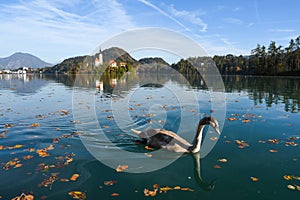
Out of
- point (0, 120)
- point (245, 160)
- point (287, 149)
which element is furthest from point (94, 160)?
point (0, 120)

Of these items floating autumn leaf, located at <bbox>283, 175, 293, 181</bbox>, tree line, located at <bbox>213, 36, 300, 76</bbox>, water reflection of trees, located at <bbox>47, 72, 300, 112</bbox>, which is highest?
tree line, located at <bbox>213, 36, 300, 76</bbox>

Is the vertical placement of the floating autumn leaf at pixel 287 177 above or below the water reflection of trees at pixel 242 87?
below

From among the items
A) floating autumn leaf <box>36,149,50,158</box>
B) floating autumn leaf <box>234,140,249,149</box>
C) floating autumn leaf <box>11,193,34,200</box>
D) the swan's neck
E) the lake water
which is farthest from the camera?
floating autumn leaf <box>234,140,249,149</box>

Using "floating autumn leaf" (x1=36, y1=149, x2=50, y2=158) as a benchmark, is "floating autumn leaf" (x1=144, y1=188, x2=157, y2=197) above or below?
below

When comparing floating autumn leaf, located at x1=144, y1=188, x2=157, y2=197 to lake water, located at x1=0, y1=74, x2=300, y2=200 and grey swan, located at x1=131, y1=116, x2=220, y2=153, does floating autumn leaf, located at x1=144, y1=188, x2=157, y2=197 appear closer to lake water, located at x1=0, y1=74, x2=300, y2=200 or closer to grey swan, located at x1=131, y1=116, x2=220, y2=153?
lake water, located at x1=0, y1=74, x2=300, y2=200

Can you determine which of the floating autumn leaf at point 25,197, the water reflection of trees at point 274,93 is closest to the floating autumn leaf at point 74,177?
the floating autumn leaf at point 25,197

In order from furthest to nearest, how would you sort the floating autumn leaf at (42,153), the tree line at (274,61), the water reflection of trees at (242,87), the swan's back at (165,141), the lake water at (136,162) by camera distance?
1. the tree line at (274,61)
2. the water reflection of trees at (242,87)
3. the swan's back at (165,141)
4. the floating autumn leaf at (42,153)
5. the lake water at (136,162)

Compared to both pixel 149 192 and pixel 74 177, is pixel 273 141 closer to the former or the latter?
pixel 149 192

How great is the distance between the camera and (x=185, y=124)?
12.1 meters

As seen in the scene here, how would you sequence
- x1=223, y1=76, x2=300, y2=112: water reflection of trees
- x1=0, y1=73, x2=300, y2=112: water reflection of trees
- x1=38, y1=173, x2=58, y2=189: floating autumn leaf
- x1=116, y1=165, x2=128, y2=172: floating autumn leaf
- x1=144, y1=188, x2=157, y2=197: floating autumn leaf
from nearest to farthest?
x1=144, y1=188, x2=157, y2=197: floating autumn leaf → x1=38, y1=173, x2=58, y2=189: floating autumn leaf → x1=116, y1=165, x2=128, y2=172: floating autumn leaf → x1=223, y1=76, x2=300, y2=112: water reflection of trees → x1=0, y1=73, x2=300, y2=112: water reflection of trees

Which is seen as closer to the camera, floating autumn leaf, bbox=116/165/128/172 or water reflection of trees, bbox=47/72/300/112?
floating autumn leaf, bbox=116/165/128/172

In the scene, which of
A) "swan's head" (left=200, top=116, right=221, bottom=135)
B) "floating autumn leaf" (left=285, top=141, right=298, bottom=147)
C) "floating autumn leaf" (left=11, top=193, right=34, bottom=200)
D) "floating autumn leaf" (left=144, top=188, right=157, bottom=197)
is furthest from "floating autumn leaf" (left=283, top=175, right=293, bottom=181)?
"floating autumn leaf" (left=11, top=193, right=34, bottom=200)

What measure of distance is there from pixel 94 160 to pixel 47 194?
2.12 m

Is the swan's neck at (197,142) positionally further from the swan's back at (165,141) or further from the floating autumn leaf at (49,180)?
the floating autumn leaf at (49,180)
